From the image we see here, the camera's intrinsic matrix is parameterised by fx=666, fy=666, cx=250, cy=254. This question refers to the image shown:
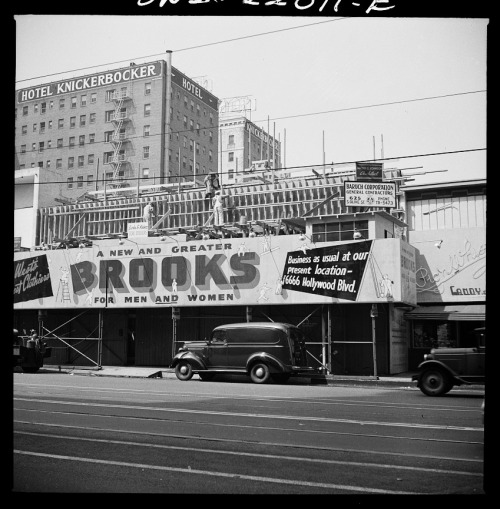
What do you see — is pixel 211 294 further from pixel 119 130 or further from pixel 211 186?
pixel 119 130

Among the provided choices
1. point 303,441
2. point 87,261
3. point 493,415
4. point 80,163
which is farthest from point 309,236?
point 80,163

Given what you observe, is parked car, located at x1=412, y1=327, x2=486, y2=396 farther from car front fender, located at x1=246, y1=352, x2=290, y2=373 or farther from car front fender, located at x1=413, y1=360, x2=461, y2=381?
car front fender, located at x1=246, y1=352, x2=290, y2=373

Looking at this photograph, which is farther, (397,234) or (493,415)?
(397,234)

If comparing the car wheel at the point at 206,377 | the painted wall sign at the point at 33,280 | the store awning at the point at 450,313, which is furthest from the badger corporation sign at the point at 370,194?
the painted wall sign at the point at 33,280

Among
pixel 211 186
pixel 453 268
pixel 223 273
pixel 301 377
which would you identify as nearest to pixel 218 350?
pixel 301 377

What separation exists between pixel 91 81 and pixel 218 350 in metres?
67.6

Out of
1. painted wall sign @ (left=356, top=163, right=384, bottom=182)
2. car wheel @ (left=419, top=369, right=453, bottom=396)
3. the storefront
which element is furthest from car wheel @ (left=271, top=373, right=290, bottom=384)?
painted wall sign @ (left=356, top=163, right=384, bottom=182)

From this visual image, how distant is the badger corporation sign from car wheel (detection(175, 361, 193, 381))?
10.6 m

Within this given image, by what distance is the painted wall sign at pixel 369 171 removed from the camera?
31.6 meters

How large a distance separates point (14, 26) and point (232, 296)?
23292 millimetres

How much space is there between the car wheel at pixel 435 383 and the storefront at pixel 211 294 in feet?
24.3

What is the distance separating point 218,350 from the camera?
23.1m
